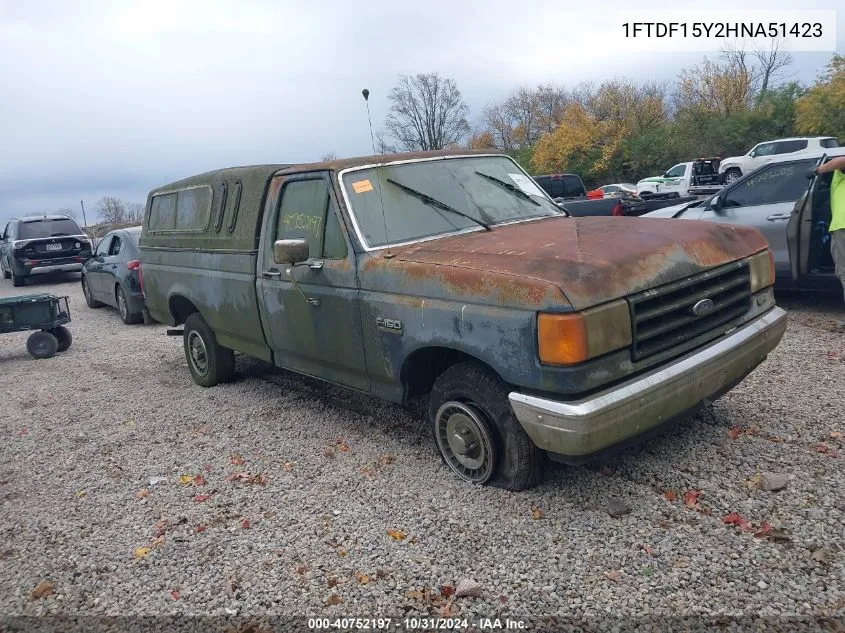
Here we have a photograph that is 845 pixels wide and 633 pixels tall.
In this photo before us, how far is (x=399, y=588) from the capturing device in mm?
3115

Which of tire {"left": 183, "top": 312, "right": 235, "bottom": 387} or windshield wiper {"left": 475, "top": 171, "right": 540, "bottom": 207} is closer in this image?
windshield wiper {"left": 475, "top": 171, "right": 540, "bottom": 207}

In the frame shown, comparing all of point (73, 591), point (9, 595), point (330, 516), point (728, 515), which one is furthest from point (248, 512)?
point (728, 515)

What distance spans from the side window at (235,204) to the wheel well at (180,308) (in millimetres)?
1385

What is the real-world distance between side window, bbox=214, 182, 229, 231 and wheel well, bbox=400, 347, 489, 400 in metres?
2.73

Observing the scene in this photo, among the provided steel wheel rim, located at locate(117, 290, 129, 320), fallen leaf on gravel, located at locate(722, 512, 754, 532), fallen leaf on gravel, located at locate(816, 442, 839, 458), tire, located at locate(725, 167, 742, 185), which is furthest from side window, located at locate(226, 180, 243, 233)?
tire, located at locate(725, 167, 742, 185)

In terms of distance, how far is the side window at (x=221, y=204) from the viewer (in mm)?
5856

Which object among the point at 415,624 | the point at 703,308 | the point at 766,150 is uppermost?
Result: the point at 766,150

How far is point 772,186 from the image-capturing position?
7.72 meters

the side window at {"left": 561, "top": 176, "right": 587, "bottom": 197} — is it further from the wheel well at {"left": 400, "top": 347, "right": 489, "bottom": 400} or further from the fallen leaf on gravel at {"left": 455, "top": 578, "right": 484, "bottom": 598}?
the fallen leaf on gravel at {"left": 455, "top": 578, "right": 484, "bottom": 598}

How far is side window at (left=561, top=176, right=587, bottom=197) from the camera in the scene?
1638 centimetres

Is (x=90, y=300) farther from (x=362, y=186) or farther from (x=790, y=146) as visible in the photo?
(x=790, y=146)

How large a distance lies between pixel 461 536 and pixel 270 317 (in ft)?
8.13

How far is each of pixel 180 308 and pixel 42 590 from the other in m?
3.97

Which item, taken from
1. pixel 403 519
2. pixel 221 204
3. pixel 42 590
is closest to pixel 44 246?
pixel 221 204
